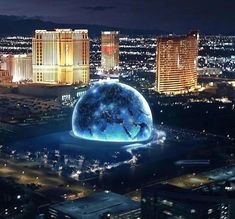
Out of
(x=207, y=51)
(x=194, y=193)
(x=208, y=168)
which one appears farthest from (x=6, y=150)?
(x=207, y=51)

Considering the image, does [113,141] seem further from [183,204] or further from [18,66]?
[18,66]

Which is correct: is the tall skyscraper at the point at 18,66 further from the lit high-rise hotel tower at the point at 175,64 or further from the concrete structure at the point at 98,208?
the concrete structure at the point at 98,208

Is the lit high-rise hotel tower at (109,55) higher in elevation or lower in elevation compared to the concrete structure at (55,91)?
higher

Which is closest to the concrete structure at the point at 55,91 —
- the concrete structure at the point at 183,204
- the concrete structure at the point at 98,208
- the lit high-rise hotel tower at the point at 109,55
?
the lit high-rise hotel tower at the point at 109,55

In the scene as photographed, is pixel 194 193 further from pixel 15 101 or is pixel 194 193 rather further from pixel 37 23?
pixel 37 23

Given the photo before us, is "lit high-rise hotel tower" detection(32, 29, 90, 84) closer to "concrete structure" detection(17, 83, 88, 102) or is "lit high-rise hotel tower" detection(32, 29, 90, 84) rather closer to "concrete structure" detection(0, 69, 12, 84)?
Result: "concrete structure" detection(17, 83, 88, 102)

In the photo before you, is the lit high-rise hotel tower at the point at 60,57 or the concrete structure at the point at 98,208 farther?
the lit high-rise hotel tower at the point at 60,57

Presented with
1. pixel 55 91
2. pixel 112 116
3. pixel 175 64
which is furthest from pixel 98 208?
pixel 175 64
